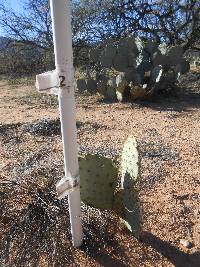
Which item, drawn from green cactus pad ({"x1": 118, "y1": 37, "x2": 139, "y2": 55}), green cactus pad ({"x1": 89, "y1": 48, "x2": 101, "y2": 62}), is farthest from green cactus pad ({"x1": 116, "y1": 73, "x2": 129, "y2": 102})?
green cactus pad ({"x1": 89, "y1": 48, "x2": 101, "y2": 62})

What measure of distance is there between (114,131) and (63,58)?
3153 mm

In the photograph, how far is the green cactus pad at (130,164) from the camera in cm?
266

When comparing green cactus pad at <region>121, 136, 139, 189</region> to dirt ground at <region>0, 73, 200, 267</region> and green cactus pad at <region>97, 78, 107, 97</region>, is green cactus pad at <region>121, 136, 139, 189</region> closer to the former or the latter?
dirt ground at <region>0, 73, 200, 267</region>

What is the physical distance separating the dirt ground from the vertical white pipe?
0.40m

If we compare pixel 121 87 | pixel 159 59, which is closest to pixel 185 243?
pixel 121 87

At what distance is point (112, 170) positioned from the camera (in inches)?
114

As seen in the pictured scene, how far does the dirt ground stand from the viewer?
2.71 meters

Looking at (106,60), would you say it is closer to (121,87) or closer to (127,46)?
(127,46)

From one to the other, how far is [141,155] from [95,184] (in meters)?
1.54

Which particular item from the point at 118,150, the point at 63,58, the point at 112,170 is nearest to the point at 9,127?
the point at 118,150

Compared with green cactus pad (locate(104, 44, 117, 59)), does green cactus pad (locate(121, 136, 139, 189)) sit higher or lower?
lower

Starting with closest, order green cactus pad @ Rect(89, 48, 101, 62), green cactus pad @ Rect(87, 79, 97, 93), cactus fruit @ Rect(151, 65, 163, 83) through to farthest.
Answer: cactus fruit @ Rect(151, 65, 163, 83), green cactus pad @ Rect(87, 79, 97, 93), green cactus pad @ Rect(89, 48, 101, 62)

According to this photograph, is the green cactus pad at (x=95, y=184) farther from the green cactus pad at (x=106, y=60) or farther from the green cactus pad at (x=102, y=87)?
the green cactus pad at (x=106, y=60)

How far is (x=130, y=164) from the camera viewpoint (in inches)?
108
